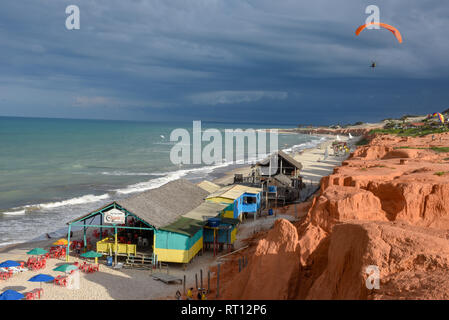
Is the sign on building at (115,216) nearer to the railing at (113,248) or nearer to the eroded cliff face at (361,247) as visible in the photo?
the railing at (113,248)

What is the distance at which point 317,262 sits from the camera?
12828 millimetres

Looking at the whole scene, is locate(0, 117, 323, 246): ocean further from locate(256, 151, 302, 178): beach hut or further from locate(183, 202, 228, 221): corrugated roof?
locate(256, 151, 302, 178): beach hut

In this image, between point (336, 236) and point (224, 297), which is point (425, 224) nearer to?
point (336, 236)

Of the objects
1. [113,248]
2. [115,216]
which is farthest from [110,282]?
[115,216]

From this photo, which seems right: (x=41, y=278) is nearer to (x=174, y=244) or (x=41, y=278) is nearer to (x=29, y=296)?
(x=29, y=296)

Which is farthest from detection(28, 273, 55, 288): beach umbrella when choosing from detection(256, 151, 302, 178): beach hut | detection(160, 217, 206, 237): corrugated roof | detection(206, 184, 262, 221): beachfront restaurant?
detection(256, 151, 302, 178): beach hut

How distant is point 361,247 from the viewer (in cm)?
933

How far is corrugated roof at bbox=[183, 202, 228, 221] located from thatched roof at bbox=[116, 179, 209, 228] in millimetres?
356

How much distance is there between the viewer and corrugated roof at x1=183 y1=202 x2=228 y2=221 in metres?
23.6

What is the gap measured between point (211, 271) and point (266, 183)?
56.3 ft

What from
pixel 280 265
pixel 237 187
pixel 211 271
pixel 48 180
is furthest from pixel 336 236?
pixel 48 180

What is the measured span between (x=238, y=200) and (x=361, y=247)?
62.3ft

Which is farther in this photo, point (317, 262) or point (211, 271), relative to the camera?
point (211, 271)

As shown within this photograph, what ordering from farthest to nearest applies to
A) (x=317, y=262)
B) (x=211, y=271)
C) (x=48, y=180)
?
(x=48, y=180)
(x=211, y=271)
(x=317, y=262)
